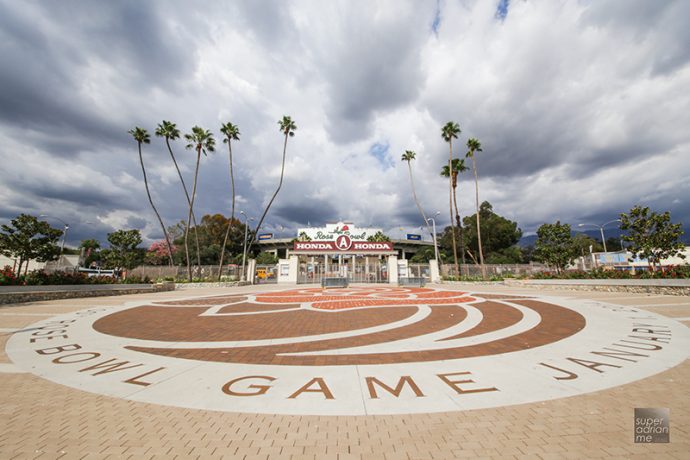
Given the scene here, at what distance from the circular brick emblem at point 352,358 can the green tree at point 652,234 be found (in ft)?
54.0

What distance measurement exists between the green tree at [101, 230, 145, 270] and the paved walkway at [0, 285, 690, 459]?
3989 centimetres

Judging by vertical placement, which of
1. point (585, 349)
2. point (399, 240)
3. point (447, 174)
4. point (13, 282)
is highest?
point (447, 174)

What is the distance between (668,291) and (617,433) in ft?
66.7

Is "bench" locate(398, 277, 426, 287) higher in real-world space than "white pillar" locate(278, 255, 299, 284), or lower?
lower

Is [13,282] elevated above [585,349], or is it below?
above

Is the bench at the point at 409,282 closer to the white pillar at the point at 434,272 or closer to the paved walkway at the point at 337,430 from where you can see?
the white pillar at the point at 434,272

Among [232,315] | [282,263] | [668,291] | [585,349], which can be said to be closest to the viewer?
[585,349]

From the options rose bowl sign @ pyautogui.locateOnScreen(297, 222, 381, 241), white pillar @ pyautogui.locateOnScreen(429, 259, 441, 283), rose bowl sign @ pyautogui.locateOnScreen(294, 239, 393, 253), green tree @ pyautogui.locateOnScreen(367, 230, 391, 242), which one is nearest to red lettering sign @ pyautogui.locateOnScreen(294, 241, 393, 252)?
rose bowl sign @ pyautogui.locateOnScreen(294, 239, 393, 253)

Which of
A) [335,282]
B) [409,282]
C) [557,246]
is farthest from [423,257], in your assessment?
[335,282]

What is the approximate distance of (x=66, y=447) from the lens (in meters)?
2.91

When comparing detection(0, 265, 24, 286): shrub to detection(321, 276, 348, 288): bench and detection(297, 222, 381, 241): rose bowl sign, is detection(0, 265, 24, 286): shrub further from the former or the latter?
detection(297, 222, 381, 241): rose bowl sign

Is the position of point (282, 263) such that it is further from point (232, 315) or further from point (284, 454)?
point (284, 454)

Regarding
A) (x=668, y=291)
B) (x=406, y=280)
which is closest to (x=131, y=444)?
(x=668, y=291)

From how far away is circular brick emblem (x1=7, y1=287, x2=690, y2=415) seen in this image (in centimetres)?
412
